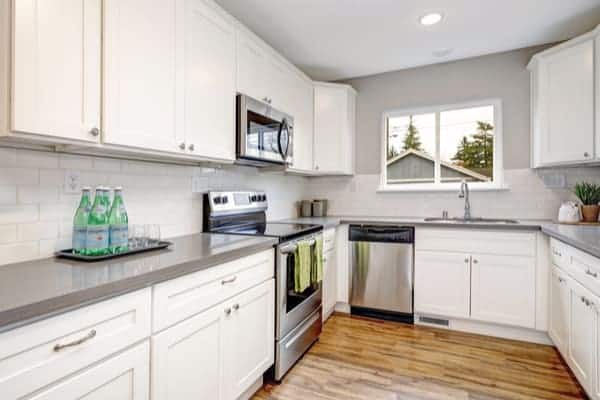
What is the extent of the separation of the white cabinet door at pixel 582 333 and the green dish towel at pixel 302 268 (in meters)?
1.53

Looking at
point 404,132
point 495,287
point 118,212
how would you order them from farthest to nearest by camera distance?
point 404,132 < point 495,287 < point 118,212

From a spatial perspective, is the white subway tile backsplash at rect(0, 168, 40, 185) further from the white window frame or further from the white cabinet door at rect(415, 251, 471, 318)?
the white window frame

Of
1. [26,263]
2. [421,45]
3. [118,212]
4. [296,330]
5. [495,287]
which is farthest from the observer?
[421,45]

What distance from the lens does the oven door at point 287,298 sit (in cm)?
200

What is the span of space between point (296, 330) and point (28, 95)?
1.88m

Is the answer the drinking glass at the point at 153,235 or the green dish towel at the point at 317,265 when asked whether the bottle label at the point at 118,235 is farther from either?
the green dish towel at the point at 317,265

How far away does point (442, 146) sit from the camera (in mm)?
3414

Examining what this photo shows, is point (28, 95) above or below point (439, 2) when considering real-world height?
below

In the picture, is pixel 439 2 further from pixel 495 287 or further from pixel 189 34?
pixel 495 287

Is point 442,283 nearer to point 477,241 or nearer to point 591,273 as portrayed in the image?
point 477,241

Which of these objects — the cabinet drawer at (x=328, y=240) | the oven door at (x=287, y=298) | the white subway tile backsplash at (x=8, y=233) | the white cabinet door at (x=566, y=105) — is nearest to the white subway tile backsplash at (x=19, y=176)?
the white subway tile backsplash at (x=8, y=233)

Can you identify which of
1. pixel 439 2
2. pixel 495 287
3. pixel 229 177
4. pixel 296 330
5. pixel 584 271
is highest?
pixel 439 2

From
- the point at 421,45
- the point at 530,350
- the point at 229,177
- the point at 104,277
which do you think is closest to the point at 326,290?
the point at 229,177

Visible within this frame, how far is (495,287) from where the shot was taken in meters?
2.65
